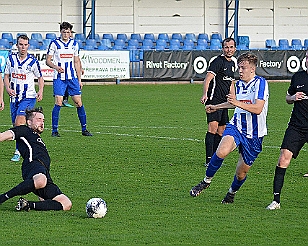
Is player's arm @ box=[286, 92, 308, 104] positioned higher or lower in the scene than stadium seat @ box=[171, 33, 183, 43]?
lower

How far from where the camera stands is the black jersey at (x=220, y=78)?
11805 millimetres

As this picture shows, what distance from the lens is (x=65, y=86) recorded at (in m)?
15.8

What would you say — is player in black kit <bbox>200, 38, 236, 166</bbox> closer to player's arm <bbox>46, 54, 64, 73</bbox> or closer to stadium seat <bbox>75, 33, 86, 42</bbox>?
player's arm <bbox>46, 54, 64, 73</bbox>

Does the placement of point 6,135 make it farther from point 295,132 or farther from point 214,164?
point 295,132

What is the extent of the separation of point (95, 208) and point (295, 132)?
7.99 ft

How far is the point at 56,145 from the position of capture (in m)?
14.2

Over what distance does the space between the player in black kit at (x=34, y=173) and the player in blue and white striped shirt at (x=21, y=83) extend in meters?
3.86

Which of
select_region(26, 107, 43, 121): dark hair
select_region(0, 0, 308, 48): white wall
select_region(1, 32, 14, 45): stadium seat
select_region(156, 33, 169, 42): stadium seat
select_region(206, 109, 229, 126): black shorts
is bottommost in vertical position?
select_region(206, 109, 229, 126): black shorts

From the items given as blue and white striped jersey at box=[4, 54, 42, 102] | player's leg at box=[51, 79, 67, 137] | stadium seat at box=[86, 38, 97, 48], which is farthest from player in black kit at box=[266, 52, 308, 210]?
stadium seat at box=[86, 38, 97, 48]

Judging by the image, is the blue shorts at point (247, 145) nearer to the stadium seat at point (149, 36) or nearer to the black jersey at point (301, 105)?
the black jersey at point (301, 105)

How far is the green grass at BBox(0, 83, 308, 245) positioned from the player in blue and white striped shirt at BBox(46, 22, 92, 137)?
0.57 m

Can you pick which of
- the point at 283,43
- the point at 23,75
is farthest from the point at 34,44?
the point at 23,75

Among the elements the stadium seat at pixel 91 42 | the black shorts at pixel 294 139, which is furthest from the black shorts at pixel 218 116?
the stadium seat at pixel 91 42

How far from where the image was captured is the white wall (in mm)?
35500
